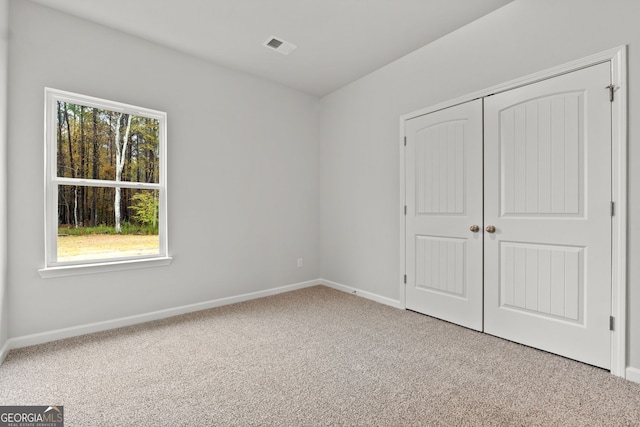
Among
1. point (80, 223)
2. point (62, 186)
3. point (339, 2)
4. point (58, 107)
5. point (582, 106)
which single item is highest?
point (339, 2)

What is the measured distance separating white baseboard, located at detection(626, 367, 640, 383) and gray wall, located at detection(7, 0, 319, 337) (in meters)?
3.25

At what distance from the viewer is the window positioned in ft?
8.52

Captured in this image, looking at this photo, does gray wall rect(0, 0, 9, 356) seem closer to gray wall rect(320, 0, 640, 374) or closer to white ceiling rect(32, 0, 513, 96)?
white ceiling rect(32, 0, 513, 96)

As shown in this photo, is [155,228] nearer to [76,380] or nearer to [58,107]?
[58,107]

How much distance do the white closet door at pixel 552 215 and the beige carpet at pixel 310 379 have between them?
0.75 ft

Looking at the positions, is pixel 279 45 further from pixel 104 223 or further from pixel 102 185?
pixel 104 223

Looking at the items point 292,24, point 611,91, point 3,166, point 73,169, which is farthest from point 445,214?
point 3,166

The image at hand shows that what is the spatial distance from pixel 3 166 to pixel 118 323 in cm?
157

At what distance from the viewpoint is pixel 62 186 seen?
105 inches

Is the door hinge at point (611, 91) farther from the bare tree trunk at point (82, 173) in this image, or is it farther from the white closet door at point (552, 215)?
the bare tree trunk at point (82, 173)

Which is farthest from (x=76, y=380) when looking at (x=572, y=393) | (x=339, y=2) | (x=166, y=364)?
(x=339, y=2)

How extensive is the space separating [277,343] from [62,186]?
2315 mm

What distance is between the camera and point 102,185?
112 inches

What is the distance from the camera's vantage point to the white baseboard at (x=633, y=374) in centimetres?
189
